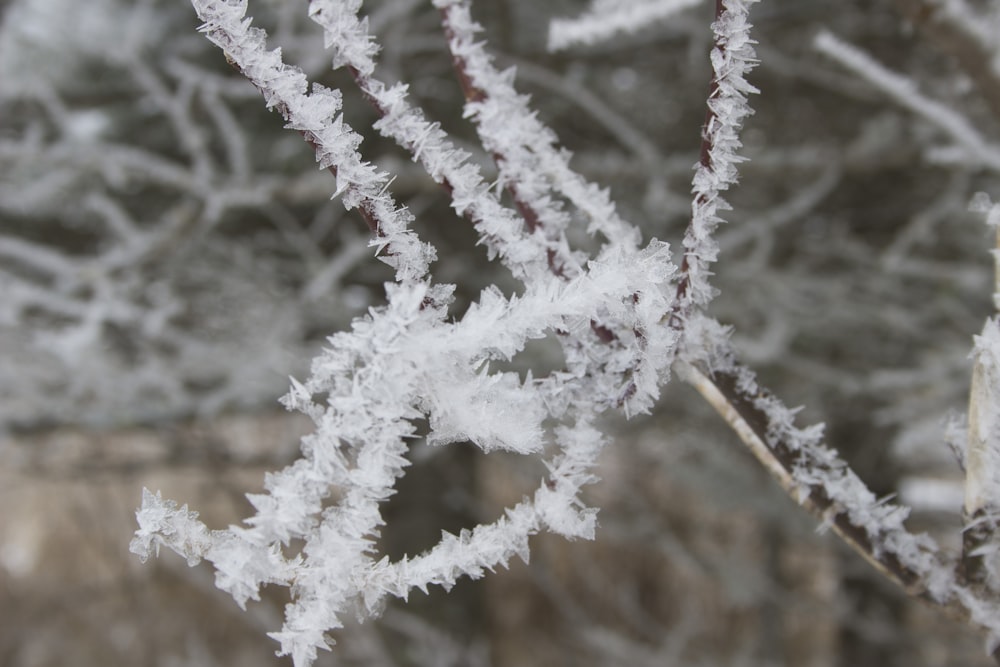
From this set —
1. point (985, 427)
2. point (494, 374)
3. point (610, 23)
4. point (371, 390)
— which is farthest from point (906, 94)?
point (371, 390)

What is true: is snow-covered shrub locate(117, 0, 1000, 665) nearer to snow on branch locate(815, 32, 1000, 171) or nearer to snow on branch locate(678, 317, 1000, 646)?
snow on branch locate(678, 317, 1000, 646)

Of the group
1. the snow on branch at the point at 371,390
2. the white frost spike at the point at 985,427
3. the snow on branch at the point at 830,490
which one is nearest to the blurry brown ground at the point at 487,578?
the snow on branch at the point at 371,390

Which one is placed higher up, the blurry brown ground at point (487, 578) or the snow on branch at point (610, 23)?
the blurry brown ground at point (487, 578)

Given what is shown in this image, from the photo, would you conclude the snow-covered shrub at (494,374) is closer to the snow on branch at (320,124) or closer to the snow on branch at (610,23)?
the snow on branch at (320,124)

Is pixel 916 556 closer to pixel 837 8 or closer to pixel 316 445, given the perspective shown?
pixel 316 445

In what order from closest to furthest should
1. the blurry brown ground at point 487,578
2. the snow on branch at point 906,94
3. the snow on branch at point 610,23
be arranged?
Answer: the snow on branch at point 610,23, the snow on branch at point 906,94, the blurry brown ground at point 487,578

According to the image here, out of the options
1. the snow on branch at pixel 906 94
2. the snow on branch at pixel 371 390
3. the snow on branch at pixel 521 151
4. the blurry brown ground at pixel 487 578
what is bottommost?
the snow on branch at pixel 371 390

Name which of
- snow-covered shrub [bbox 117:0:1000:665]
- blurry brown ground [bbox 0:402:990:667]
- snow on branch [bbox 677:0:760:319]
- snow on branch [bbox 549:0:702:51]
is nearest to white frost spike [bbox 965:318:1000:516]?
snow-covered shrub [bbox 117:0:1000:665]

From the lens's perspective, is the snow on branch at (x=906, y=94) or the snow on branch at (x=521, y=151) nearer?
the snow on branch at (x=521, y=151)

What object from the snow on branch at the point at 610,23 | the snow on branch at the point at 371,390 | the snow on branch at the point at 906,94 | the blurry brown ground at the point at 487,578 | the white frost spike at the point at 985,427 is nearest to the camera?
the snow on branch at the point at 371,390

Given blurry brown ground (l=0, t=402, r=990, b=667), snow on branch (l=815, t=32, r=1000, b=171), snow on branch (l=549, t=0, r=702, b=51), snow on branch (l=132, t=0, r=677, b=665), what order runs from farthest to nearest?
blurry brown ground (l=0, t=402, r=990, b=667), snow on branch (l=815, t=32, r=1000, b=171), snow on branch (l=549, t=0, r=702, b=51), snow on branch (l=132, t=0, r=677, b=665)

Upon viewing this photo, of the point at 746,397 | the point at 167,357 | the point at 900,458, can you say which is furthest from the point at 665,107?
the point at 746,397
